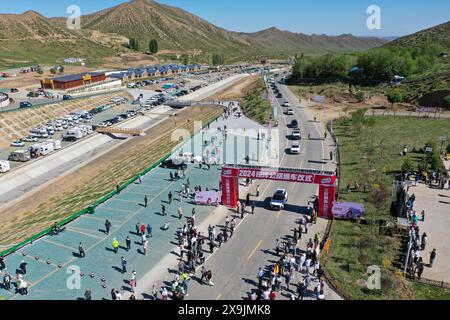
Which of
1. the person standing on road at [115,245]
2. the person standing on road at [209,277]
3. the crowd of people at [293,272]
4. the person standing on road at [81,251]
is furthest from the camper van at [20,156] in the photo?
the person standing on road at [209,277]

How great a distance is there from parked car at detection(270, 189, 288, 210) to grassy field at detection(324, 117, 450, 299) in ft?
16.3

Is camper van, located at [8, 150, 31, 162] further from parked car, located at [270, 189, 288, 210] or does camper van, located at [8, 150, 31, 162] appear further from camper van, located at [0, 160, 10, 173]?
parked car, located at [270, 189, 288, 210]

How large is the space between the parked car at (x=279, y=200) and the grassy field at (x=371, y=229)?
4.97 m

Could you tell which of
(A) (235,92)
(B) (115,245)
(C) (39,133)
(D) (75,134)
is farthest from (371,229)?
(A) (235,92)

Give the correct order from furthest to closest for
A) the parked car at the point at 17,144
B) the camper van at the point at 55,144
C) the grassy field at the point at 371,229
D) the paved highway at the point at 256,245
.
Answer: the parked car at the point at 17,144, the camper van at the point at 55,144, the paved highway at the point at 256,245, the grassy field at the point at 371,229

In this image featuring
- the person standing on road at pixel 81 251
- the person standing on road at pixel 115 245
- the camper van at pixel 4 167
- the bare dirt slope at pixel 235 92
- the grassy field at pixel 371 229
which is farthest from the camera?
the bare dirt slope at pixel 235 92

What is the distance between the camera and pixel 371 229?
29.5m

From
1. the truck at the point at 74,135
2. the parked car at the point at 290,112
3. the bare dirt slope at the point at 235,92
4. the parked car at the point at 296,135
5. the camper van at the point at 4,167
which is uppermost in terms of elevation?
the bare dirt slope at the point at 235,92

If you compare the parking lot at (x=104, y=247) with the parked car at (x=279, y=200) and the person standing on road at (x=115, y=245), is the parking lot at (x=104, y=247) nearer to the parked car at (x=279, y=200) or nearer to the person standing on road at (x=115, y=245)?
the person standing on road at (x=115, y=245)

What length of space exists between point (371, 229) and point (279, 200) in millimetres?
8333

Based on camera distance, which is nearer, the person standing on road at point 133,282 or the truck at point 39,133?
the person standing on road at point 133,282

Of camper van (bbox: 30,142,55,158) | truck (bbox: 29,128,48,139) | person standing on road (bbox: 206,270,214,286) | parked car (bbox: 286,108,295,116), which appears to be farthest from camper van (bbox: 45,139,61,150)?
person standing on road (bbox: 206,270,214,286)

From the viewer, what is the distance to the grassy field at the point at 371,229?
22766 millimetres
